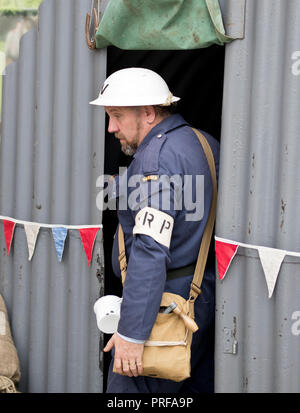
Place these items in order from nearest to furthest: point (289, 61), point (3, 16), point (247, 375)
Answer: point (289, 61), point (247, 375), point (3, 16)

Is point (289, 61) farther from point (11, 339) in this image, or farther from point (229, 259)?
point (11, 339)

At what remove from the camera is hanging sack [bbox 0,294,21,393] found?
12.3ft

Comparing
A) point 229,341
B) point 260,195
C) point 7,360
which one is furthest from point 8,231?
point 260,195

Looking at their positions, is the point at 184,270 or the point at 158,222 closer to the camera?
the point at 158,222

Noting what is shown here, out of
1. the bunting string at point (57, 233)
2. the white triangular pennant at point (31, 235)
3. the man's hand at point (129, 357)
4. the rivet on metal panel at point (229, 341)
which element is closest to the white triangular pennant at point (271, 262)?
the rivet on metal panel at point (229, 341)

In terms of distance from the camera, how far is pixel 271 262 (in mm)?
2982

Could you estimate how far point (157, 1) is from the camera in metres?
3.20

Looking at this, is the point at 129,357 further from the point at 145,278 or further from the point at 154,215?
the point at 154,215

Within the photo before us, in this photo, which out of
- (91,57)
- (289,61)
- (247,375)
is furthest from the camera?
(91,57)
